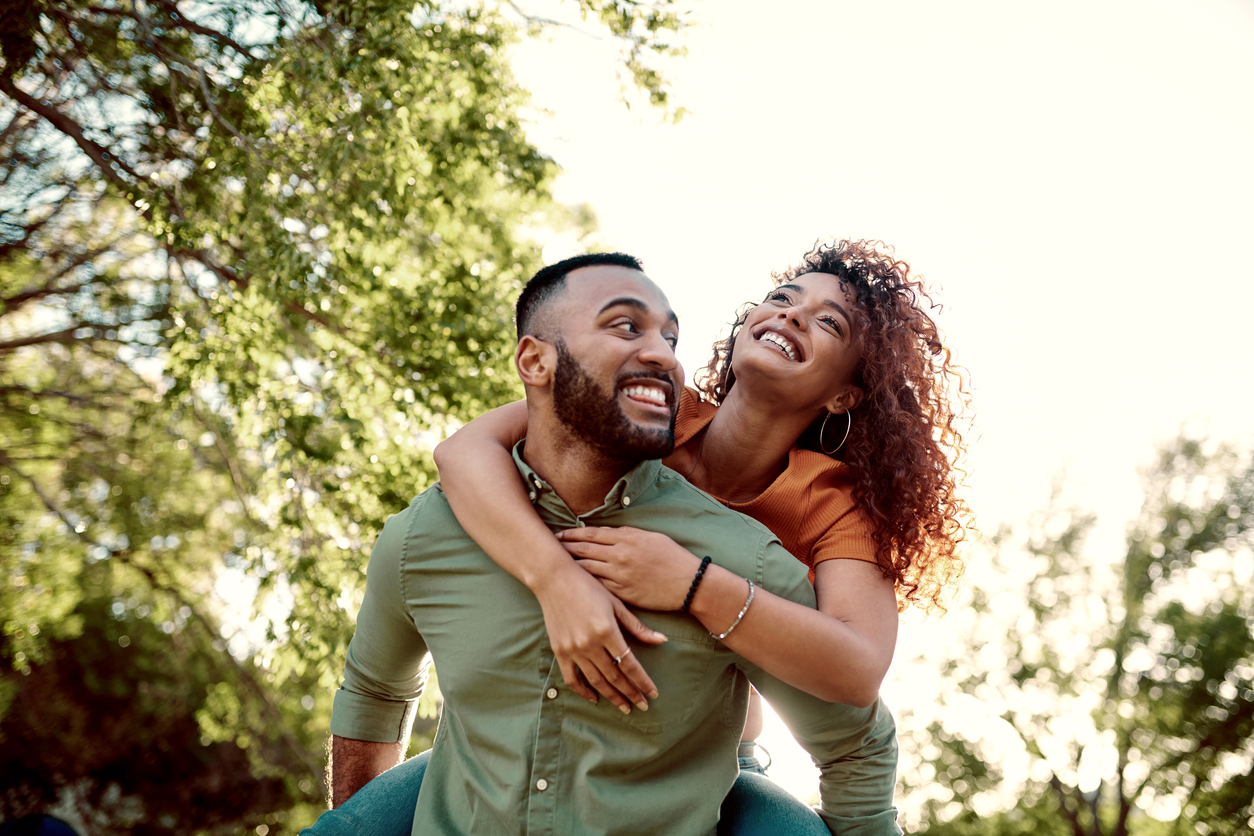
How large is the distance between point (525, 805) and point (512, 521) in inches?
25.7

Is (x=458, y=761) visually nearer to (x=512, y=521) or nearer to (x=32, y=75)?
(x=512, y=521)

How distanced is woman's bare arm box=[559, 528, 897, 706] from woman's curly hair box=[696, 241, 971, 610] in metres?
0.50

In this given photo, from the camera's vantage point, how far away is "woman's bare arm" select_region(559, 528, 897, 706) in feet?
6.32

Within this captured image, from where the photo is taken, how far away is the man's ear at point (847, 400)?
3.16 metres

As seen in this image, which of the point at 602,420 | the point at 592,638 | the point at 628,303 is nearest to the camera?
the point at 592,638

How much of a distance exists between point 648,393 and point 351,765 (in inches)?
60.4

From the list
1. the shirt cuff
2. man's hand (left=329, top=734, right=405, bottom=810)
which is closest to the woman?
the shirt cuff

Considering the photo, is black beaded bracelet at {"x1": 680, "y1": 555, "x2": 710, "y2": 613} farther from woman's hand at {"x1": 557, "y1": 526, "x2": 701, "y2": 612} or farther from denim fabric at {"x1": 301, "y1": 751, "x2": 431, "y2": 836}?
denim fabric at {"x1": 301, "y1": 751, "x2": 431, "y2": 836}

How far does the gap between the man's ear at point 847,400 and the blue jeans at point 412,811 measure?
4.40 feet

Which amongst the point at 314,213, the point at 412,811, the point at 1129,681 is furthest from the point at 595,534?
the point at 1129,681

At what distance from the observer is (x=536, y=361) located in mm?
2324

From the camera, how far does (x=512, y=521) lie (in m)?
2.07

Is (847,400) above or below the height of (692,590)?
Result: above

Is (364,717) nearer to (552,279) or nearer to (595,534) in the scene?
(595,534)
